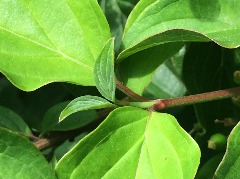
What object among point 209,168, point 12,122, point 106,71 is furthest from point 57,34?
point 209,168

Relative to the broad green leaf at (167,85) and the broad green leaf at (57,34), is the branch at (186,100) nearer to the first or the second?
the broad green leaf at (57,34)

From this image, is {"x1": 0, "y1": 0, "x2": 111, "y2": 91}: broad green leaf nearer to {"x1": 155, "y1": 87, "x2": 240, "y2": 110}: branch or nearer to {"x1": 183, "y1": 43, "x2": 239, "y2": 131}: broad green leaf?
{"x1": 155, "y1": 87, "x2": 240, "y2": 110}: branch

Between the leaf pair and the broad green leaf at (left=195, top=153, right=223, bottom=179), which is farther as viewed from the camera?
the broad green leaf at (left=195, top=153, right=223, bottom=179)

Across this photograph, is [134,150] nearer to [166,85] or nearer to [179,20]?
[179,20]

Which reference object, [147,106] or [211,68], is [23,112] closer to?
[211,68]

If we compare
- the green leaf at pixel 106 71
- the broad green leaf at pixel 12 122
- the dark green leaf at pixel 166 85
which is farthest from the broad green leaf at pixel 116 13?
the green leaf at pixel 106 71

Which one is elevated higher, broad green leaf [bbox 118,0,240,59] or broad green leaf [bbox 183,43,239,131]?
broad green leaf [bbox 118,0,240,59]

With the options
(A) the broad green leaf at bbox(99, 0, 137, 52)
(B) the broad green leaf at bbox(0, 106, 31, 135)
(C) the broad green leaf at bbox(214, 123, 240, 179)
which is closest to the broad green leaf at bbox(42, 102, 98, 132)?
(B) the broad green leaf at bbox(0, 106, 31, 135)
